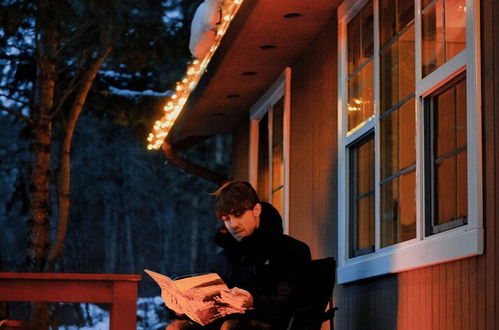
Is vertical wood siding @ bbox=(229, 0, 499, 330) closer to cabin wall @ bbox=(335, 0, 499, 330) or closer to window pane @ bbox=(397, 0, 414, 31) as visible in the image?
cabin wall @ bbox=(335, 0, 499, 330)

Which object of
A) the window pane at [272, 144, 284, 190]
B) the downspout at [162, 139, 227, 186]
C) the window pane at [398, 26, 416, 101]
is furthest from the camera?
the downspout at [162, 139, 227, 186]

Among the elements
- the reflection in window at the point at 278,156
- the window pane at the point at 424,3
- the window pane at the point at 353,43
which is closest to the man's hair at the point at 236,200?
the window pane at the point at 424,3

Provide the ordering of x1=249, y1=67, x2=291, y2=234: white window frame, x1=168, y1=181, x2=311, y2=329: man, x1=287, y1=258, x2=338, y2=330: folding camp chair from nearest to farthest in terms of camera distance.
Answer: x1=168, y1=181, x2=311, y2=329: man
x1=287, y1=258, x2=338, y2=330: folding camp chair
x1=249, y1=67, x2=291, y2=234: white window frame

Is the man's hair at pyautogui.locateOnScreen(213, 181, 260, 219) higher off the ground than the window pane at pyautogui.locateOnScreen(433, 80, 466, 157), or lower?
lower

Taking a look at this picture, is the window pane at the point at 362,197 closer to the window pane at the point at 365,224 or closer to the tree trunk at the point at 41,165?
the window pane at the point at 365,224

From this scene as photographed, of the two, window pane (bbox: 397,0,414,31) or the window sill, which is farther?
window pane (bbox: 397,0,414,31)

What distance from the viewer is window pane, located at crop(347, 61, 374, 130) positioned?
549 cm

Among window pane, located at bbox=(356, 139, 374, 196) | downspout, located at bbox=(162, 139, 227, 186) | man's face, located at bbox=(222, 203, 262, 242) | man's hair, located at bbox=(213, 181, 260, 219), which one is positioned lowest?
man's face, located at bbox=(222, 203, 262, 242)

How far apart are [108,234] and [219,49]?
20.7 metres

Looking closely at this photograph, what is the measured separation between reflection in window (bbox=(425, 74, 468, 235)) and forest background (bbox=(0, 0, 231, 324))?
20.8ft

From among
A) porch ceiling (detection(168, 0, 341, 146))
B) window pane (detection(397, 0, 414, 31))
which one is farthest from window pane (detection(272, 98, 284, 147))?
window pane (detection(397, 0, 414, 31))

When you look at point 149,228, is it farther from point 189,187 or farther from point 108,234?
point 189,187

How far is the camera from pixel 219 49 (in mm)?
6988

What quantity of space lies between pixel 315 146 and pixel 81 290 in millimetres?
1833
